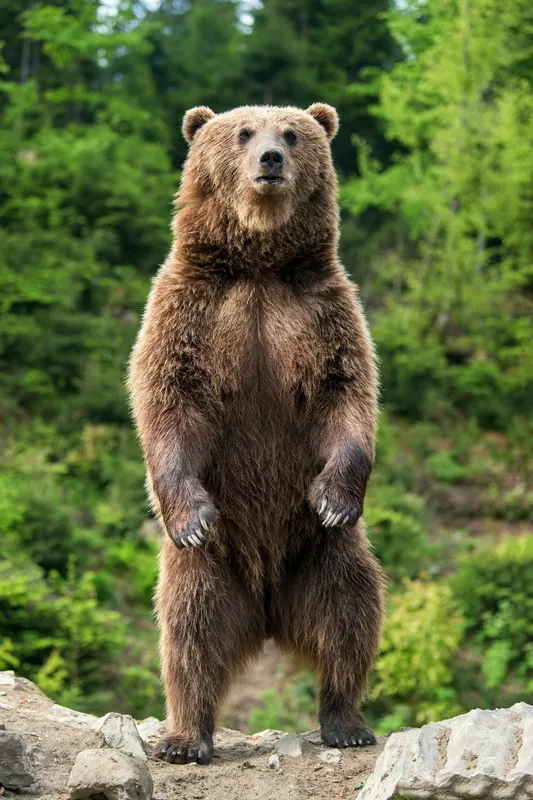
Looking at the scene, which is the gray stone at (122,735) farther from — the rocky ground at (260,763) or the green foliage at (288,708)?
the green foliage at (288,708)

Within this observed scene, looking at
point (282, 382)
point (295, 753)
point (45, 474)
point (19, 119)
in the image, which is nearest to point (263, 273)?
point (282, 382)

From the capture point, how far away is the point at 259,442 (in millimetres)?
4676

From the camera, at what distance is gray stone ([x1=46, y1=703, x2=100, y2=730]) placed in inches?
197

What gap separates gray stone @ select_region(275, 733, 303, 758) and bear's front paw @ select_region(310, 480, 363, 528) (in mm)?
1030

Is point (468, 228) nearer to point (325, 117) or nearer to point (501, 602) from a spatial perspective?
point (501, 602)

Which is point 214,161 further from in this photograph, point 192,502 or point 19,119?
point 19,119

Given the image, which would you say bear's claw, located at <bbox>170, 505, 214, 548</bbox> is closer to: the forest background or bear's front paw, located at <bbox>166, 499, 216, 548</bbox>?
bear's front paw, located at <bbox>166, 499, 216, 548</bbox>

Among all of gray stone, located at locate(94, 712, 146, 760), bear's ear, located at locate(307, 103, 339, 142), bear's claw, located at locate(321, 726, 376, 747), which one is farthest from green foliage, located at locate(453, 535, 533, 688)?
gray stone, located at locate(94, 712, 146, 760)

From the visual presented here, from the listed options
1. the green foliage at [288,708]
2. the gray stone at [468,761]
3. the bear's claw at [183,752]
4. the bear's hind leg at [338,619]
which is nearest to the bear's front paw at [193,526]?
the bear's hind leg at [338,619]

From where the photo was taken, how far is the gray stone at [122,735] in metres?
4.23

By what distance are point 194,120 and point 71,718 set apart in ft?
10.1

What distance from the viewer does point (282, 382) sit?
184 inches

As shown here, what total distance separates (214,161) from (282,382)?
1148mm

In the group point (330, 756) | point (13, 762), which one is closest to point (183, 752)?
point (330, 756)
